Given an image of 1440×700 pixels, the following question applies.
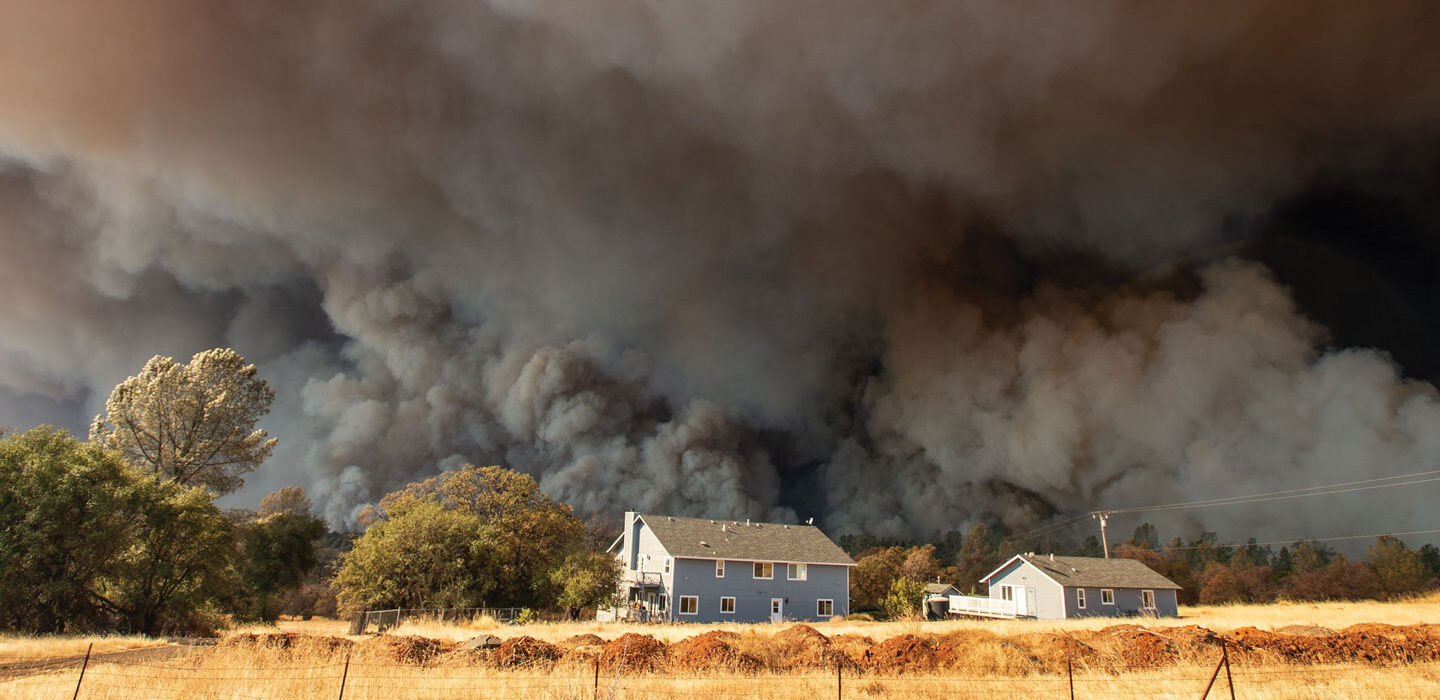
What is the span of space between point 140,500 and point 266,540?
20.3m

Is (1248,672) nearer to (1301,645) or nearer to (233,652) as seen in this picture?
(1301,645)

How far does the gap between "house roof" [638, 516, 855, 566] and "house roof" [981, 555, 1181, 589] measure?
14.1 m

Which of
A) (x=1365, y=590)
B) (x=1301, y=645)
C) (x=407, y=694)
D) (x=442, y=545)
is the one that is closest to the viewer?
(x=407, y=694)

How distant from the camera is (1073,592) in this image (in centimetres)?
4753

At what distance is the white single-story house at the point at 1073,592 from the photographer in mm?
47438

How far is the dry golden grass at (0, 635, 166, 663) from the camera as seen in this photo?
1675 cm

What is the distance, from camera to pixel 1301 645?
16.1 meters

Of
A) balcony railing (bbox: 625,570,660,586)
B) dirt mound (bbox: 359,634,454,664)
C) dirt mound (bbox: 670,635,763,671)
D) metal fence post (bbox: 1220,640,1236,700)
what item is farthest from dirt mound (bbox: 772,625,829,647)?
balcony railing (bbox: 625,570,660,586)

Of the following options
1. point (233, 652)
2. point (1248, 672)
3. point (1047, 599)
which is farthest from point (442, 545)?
point (1047, 599)

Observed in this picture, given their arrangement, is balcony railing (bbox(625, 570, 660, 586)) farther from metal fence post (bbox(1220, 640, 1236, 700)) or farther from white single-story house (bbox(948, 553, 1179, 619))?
metal fence post (bbox(1220, 640, 1236, 700))

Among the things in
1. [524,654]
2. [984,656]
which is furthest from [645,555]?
A: [984,656]

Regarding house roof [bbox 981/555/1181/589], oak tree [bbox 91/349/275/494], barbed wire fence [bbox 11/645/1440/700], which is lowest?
barbed wire fence [bbox 11/645/1440/700]

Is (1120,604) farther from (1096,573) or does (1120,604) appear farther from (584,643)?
(584,643)

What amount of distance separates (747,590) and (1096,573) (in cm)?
2599
